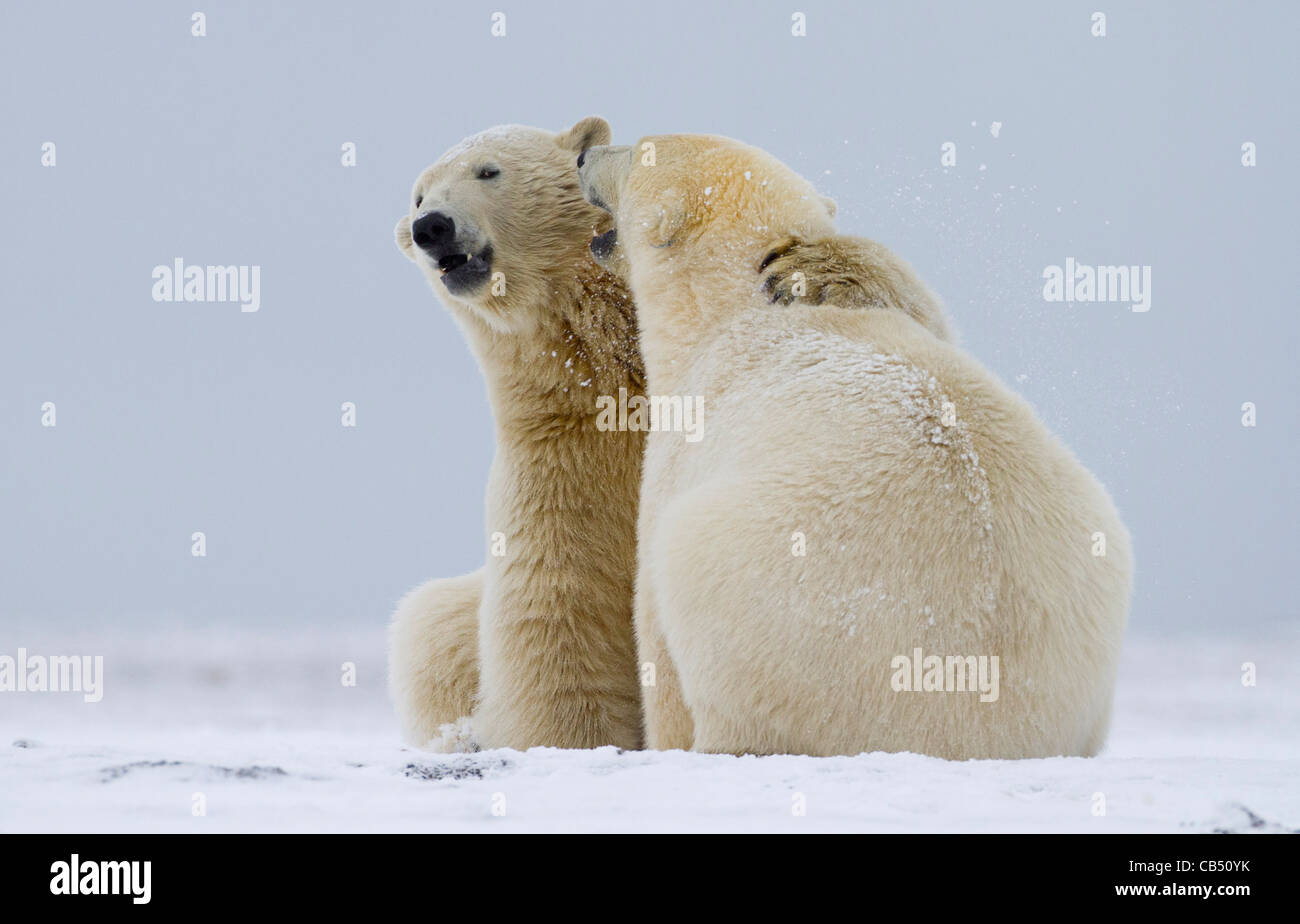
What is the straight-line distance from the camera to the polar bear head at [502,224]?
5160 millimetres

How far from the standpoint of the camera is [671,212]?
179 inches

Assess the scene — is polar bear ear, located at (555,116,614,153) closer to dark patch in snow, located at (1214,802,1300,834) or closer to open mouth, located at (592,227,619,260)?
open mouth, located at (592,227,619,260)

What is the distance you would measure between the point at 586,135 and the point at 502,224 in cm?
60

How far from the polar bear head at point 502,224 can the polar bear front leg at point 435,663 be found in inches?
50.0

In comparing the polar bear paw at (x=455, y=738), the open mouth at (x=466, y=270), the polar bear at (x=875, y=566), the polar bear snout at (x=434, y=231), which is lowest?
the polar bear paw at (x=455, y=738)

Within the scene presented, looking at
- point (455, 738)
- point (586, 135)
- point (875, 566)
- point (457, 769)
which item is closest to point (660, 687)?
point (457, 769)

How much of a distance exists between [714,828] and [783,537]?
3.01 feet

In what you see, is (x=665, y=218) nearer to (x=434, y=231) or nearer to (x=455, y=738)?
(x=434, y=231)

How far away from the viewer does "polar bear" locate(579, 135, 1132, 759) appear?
340 cm

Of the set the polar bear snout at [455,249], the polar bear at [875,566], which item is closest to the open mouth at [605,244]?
the polar bear snout at [455,249]

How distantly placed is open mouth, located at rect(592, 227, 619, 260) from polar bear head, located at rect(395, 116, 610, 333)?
18cm

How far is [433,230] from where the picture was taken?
5.09 m

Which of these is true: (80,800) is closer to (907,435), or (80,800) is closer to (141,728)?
(907,435)

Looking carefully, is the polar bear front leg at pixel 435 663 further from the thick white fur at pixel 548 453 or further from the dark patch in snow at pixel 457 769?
the dark patch in snow at pixel 457 769
